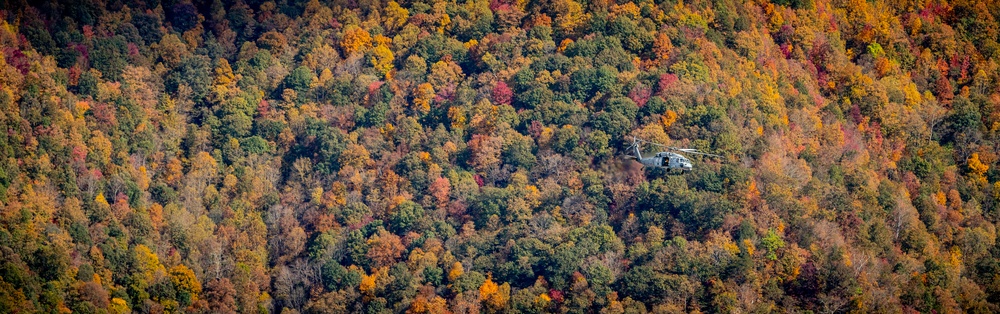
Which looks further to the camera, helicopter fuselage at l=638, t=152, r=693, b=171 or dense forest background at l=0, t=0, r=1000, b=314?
dense forest background at l=0, t=0, r=1000, b=314

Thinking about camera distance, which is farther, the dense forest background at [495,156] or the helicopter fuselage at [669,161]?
the dense forest background at [495,156]

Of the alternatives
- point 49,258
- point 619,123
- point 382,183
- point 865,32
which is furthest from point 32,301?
point 865,32

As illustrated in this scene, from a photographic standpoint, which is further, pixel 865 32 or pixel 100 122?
pixel 865 32

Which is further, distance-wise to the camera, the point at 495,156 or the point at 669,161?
the point at 495,156

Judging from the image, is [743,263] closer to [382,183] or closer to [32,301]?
[382,183]

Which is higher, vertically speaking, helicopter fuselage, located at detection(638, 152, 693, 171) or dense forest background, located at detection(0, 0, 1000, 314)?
helicopter fuselage, located at detection(638, 152, 693, 171)

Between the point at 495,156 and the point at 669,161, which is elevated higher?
the point at 669,161

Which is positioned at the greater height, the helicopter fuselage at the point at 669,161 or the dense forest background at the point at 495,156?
the helicopter fuselage at the point at 669,161

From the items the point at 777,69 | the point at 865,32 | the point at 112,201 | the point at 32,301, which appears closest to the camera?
the point at 32,301
